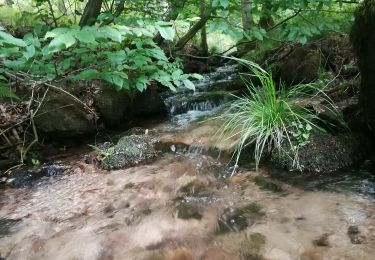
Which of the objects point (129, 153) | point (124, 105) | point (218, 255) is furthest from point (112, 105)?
point (218, 255)

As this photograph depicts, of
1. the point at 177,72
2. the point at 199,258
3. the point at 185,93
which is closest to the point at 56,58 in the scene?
the point at 177,72

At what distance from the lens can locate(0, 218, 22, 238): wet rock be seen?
301 centimetres

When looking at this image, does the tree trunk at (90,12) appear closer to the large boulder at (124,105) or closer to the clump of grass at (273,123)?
the clump of grass at (273,123)

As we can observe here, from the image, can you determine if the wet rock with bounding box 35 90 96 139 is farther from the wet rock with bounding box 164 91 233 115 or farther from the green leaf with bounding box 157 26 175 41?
the green leaf with bounding box 157 26 175 41

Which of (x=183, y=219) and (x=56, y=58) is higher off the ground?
(x=56, y=58)

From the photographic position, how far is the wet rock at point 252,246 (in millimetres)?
2348

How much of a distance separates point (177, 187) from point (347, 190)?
1.61m

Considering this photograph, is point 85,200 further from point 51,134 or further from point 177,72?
point 51,134

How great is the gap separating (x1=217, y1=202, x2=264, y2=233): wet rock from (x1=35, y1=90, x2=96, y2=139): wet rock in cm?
328

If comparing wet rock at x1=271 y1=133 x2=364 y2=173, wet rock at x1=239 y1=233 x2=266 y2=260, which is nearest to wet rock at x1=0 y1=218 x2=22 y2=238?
wet rock at x1=239 y1=233 x2=266 y2=260

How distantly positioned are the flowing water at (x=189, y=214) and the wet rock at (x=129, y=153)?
0.47ft

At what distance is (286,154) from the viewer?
376 cm

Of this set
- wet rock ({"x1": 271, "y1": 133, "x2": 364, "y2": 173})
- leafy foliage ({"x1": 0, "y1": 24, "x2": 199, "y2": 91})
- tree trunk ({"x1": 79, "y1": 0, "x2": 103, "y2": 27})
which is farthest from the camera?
tree trunk ({"x1": 79, "y1": 0, "x2": 103, "y2": 27})

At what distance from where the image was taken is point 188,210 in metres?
3.09
